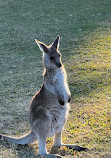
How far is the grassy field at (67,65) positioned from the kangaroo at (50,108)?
18cm

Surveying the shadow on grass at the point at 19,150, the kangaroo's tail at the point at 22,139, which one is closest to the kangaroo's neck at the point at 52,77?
the kangaroo's tail at the point at 22,139

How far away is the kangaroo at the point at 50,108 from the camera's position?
3391mm

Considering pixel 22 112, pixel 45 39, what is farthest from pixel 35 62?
pixel 22 112

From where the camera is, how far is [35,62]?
265 inches

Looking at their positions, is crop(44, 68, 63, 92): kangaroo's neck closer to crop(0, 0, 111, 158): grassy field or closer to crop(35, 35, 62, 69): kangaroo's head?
crop(35, 35, 62, 69): kangaroo's head

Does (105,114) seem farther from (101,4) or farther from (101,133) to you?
(101,4)

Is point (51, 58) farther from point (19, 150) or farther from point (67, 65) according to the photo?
point (67, 65)

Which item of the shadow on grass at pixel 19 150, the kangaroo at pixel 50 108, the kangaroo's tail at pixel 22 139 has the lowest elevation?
the shadow on grass at pixel 19 150

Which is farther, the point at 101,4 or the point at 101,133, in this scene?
the point at 101,4

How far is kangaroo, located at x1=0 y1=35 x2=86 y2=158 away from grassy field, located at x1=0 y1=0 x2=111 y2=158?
177 mm

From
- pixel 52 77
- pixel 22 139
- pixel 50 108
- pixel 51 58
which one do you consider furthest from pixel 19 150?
pixel 51 58

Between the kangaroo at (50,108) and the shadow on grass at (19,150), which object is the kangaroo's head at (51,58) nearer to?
the kangaroo at (50,108)

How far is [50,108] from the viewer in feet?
11.4

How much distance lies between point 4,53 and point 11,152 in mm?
4223
